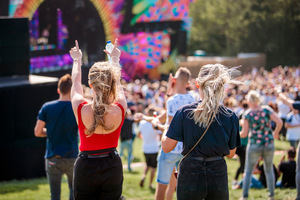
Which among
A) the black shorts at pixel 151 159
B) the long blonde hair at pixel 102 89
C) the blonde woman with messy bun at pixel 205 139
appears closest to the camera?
the long blonde hair at pixel 102 89

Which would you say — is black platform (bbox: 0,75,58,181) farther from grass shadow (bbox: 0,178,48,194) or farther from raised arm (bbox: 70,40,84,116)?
raised arm (bbox: 70,40,84,116)

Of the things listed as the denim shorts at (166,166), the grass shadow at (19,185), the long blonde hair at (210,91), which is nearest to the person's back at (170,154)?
the denim shorts at (166,166)

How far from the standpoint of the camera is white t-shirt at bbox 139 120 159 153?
306 inches

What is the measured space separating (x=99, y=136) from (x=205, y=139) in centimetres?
76

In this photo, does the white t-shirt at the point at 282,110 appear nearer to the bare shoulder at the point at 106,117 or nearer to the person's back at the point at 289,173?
the person's back at the point at 289,173

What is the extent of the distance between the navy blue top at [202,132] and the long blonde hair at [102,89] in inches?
19.6

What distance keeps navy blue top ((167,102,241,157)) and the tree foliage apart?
35.9 meters

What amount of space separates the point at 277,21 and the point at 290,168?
1288 inches

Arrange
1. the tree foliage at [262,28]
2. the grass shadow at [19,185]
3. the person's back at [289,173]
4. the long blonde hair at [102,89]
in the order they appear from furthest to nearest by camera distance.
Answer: the tree foliage at [262,28] < the person's back at [289,173] < the grass shadow at [19,185] < the long blonde hair at [102,89]

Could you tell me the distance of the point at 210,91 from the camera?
305cm

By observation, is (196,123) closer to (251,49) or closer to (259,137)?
(259,137)

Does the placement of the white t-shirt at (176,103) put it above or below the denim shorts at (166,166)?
above

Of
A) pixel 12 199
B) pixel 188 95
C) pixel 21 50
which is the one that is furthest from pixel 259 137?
pixel 21 50

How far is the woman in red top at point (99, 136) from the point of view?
2.91m
